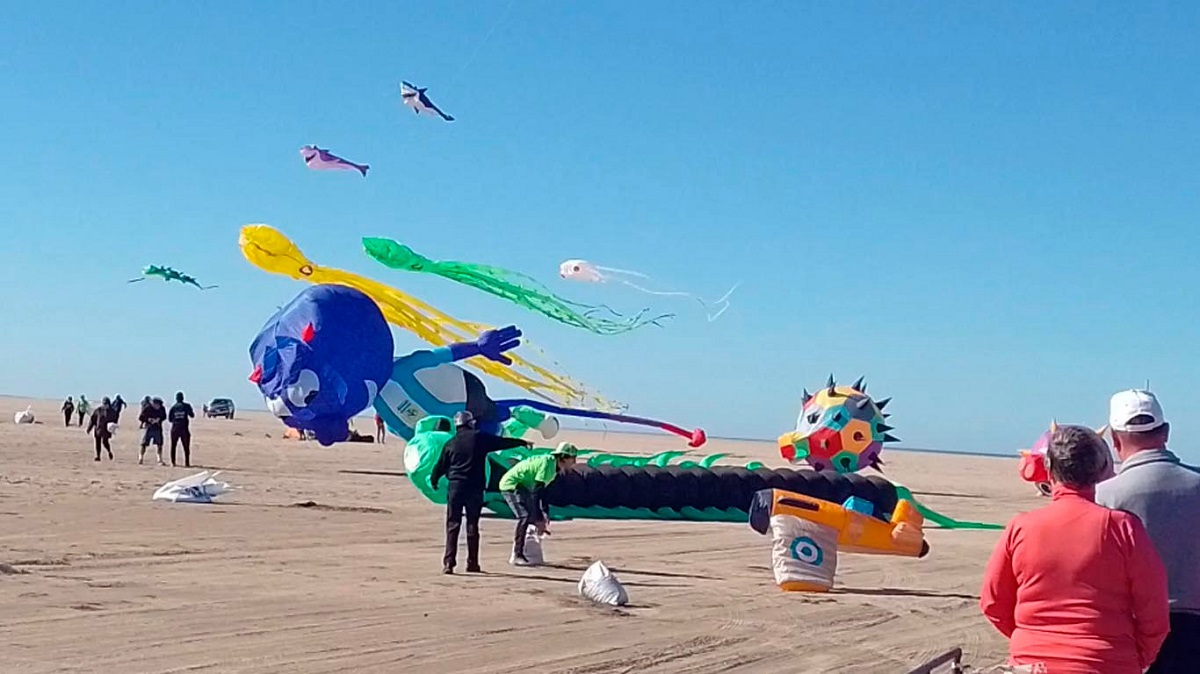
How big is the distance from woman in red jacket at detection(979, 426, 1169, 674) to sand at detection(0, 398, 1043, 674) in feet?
12.7

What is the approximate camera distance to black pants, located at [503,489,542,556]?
40.2 feet

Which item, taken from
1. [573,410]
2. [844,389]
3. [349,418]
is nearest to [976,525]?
[844,389]

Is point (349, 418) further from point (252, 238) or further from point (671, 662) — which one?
point (671, 662)

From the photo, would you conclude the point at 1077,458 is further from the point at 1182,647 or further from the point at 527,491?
the point at 527,491

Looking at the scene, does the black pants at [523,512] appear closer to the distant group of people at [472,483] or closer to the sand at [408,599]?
the distant group of people at [472,483]

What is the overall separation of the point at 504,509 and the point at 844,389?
5.98 metres

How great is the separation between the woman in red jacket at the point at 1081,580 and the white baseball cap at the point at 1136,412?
0.32 meters

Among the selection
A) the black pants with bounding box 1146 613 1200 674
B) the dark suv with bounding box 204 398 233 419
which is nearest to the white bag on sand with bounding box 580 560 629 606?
the black pants with bounding box 1146 613 1200 674

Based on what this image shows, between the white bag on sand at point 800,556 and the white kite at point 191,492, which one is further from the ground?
the white kite at point 191,492

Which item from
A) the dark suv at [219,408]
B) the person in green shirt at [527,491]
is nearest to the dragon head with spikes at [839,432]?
the person in green shirt at [527,491]

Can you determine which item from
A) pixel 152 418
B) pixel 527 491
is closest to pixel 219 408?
pixel 152 418

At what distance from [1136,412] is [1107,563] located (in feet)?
2.17

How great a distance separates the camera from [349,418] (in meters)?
19.7

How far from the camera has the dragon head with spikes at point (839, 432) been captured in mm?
19750
